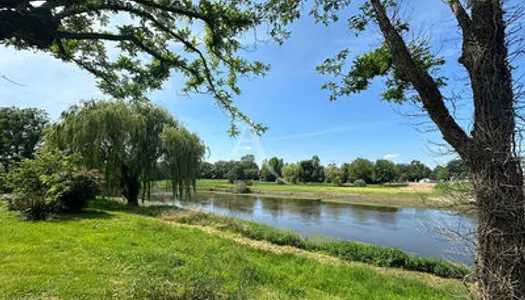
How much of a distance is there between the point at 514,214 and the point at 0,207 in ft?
38.5

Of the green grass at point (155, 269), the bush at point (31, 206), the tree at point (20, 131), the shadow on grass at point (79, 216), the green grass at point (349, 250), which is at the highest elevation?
the tree at point (20, 131)

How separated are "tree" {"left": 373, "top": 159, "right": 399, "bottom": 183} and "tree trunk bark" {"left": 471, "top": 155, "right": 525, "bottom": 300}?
154 ft

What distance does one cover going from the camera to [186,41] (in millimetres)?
3078

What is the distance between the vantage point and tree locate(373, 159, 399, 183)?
152 feet

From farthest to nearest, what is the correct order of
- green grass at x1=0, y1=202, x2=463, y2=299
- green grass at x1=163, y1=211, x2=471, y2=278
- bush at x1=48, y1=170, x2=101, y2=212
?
bush at x1=48, y1=170, x2=101, y2=212
green grass at x1=163, y1=211, x2=471, y2=278
green grass at x1=0, y1=202, x2=463, y2=299

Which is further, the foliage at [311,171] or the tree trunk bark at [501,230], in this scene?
the foliage at [311,171]

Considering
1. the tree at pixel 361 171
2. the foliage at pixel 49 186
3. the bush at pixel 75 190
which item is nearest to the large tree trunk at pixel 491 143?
the foliage at pixel 49 186

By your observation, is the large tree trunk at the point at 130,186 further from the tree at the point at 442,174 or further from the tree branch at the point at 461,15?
the tree branch at the point at 461,15

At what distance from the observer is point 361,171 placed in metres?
61.1

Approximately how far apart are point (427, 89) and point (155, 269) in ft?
13.9

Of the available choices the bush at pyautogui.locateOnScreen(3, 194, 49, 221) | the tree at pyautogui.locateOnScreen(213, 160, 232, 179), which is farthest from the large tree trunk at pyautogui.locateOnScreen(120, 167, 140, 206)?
the tree at pyautogui.locateOnScreen(213, 160, 232, 179)

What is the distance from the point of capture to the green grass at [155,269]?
3.06 metres

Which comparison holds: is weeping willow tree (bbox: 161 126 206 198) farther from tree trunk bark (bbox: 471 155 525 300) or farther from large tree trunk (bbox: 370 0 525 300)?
tree trunk bark (bbox: 471 155 525 300)

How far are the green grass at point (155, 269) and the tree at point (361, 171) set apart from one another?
192 ft
